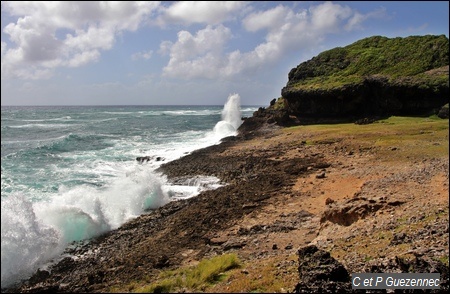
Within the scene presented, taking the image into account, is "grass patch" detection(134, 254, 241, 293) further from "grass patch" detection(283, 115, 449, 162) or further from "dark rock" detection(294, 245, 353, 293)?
"grass patch" detection(283, 115, 449, 162)

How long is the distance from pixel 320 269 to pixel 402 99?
34.2 m

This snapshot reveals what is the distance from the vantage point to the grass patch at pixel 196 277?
830 centimetres

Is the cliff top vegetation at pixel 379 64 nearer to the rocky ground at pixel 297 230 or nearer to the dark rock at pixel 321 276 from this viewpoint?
the rocky ground at pixel 297 230

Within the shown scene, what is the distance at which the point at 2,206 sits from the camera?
1495 centimetres

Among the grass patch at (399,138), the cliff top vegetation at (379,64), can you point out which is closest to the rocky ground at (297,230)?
the grass patch at (399,138)

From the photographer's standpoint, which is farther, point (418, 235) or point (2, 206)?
point (2, 206)

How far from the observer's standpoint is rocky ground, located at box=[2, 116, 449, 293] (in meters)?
8.09

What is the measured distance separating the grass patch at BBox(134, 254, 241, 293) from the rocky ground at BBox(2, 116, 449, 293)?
1.00ft

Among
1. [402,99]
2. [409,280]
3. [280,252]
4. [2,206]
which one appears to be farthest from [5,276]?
[402,99]

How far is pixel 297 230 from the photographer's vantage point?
12875 mm

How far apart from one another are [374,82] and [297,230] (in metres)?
32.4

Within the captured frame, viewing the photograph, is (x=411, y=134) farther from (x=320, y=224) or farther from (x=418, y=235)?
Answer: (x=418, y=235)

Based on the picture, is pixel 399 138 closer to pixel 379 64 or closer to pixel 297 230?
pixel 297 230

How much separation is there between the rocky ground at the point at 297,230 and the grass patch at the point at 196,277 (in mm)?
305
